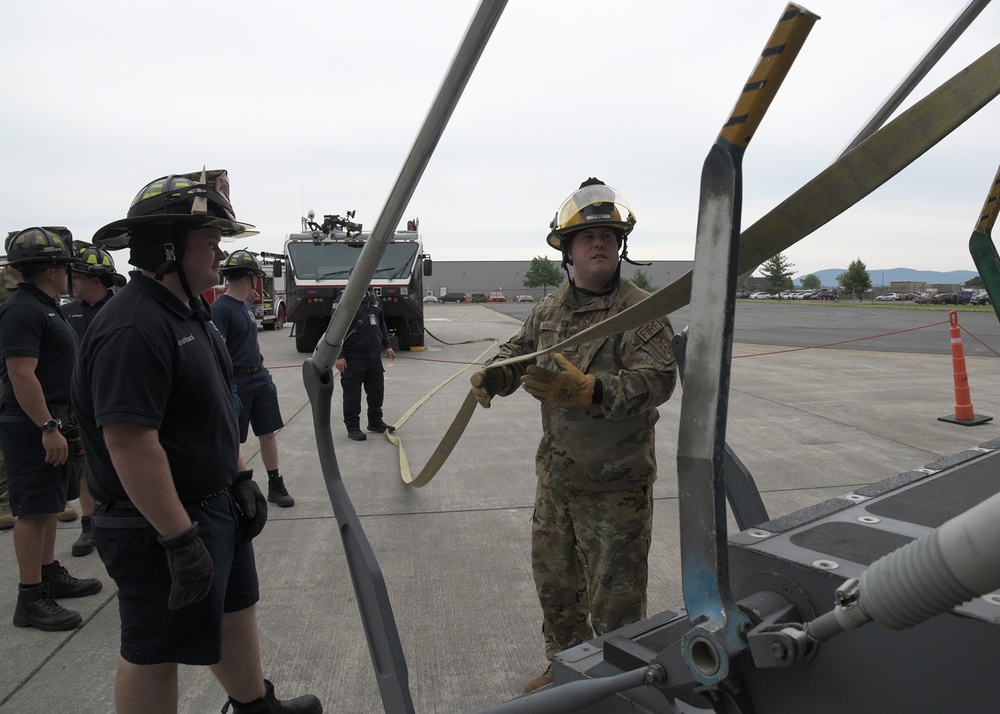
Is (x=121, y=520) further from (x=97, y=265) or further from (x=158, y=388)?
(x=97, y=265)

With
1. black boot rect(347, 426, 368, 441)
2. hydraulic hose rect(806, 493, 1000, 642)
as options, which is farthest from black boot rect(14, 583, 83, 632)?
black boot rect(347, 426, 368, 441)

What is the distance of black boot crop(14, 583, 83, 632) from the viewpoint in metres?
3.16

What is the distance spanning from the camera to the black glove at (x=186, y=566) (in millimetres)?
1891

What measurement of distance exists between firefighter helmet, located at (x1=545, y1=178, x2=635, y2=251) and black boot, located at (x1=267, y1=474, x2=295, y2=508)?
10.4 feet

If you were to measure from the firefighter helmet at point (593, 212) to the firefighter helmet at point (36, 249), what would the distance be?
2.53 metres

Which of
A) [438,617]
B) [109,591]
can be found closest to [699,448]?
[438,617]

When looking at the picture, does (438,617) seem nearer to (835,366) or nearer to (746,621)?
(746,621)

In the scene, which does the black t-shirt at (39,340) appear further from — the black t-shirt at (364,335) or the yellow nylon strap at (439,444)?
the black t-shirt at (364,335)

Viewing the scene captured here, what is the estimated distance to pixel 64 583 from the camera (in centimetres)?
345

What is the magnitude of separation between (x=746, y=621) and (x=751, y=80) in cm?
72

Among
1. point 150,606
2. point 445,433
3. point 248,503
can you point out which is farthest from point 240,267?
point 150,606

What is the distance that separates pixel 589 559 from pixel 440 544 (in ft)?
6.08

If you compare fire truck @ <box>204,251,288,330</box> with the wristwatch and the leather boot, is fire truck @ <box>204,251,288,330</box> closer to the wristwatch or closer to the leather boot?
the leather boot

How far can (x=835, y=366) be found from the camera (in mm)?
11789
